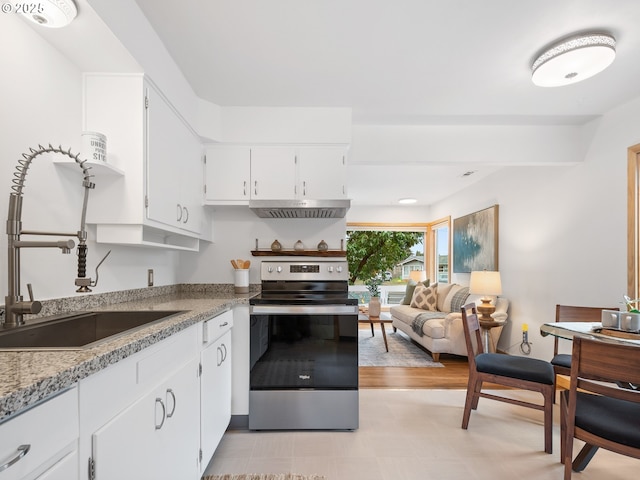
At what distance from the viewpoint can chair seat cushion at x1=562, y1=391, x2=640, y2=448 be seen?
4.75ft

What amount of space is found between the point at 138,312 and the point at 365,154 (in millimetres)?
2212

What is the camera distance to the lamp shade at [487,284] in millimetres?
3912

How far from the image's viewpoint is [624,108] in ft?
8.80

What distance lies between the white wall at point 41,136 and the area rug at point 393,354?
3069 millimetres

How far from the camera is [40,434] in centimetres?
70

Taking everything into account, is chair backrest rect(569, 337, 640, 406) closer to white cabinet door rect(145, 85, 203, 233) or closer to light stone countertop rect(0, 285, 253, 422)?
light stone countertop rect(0, 285, 253, 422)

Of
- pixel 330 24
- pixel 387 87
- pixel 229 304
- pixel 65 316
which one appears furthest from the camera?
pixel 387 87

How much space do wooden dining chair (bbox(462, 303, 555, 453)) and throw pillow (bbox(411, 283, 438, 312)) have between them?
9.07 ft

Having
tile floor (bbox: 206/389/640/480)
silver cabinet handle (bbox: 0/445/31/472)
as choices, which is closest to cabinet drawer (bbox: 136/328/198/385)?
silver cabinet handle (bbox: 0/445/31/472)

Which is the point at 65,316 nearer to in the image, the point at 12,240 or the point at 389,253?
the point at 12,240

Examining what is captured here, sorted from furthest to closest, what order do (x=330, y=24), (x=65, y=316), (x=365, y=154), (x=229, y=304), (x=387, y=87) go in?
(x=365, y=154) → (x=387, y=87) → (x=229, y=304) → (x=330, y=24) → (x=65, y=316)

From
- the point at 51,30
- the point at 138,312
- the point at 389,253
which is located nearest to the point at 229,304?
the point at 138,312

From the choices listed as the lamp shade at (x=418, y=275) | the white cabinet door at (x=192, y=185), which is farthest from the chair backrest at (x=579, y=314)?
the lamp shade at (x=418, y=275)

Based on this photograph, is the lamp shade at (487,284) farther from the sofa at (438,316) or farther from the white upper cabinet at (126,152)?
the white upper cabinet at (126,152)
